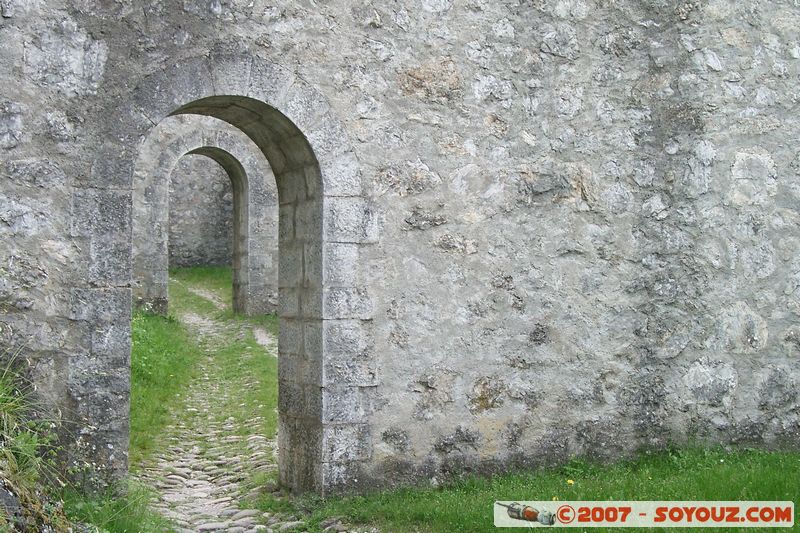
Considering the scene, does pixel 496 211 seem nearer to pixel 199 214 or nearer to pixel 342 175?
pixel 342 175

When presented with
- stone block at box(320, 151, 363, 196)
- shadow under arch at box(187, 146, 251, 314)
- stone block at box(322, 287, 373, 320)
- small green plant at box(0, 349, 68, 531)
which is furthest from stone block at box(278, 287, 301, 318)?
shadow under arch at box(187, 146, 251, 314)

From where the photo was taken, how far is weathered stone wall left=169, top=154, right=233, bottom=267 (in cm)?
1820

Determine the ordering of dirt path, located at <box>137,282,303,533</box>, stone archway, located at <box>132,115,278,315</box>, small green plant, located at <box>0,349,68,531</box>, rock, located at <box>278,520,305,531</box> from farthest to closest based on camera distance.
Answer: stone archway, located at <box>132,115,278,315</box> < dirt path, located at <box>137,282,303,533</box> < rock, located at <box>278,520,305,531</box> < small green plant, located at <box>0,349,68,531</box>

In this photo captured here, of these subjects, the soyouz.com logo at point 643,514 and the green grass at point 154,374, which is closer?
the soyouz.com logo at point 643,514

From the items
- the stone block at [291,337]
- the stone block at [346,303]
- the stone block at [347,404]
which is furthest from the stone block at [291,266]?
the stone block at [347,404]

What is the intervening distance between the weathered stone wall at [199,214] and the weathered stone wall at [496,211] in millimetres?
13470

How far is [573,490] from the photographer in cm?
486

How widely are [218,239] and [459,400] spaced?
14.0m

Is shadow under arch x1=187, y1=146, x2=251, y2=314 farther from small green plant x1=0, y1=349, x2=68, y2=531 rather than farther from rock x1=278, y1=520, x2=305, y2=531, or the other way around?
small green plant x1=0, y1=349, x2=68, y2=531

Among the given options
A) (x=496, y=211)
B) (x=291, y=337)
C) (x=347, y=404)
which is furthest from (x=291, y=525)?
(x=496, y=211)

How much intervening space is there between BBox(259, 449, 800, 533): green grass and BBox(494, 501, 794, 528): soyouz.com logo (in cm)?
11

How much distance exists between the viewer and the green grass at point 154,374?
7.00 m

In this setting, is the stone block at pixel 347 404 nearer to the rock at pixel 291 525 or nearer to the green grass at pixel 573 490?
the green grass at pixel 573 490

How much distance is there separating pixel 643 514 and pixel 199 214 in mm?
15331
